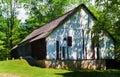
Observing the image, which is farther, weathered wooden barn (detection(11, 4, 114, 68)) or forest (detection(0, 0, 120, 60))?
forest (detection(0, 0, 120, 60))

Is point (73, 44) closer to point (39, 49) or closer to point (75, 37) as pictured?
point (75, 37)

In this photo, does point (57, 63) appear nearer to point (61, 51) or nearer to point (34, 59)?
point (61, 51)

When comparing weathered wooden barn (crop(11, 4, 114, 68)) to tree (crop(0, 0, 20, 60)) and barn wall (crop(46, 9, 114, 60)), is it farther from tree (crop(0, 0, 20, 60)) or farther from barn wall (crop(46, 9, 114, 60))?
tree (crop(0, 0, 20, 60))

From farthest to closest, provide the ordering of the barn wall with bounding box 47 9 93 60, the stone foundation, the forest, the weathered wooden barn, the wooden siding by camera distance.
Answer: the forest
the wooden siding
the barn wall with bounding box 47 9 93 60
the weathered wooden barn
the stone foundation

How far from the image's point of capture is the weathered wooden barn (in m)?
43.1

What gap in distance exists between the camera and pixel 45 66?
42.0 metres

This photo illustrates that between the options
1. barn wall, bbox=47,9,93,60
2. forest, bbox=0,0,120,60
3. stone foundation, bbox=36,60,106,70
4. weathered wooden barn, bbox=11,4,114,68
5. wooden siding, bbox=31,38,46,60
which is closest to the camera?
stone foundation, bbox=36,60,106,70

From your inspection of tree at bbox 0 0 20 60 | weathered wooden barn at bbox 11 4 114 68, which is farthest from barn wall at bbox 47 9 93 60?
tree at bbox 0 0 20 60

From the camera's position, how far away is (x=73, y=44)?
44656 mm

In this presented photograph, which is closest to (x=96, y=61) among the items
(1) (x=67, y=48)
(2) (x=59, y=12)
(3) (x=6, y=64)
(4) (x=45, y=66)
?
(1) (x=67, y=48)

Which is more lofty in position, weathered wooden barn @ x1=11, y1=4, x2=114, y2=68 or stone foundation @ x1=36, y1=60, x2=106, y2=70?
weathered wooden barn @ x1=11, y1=4, x2=114, y2=68

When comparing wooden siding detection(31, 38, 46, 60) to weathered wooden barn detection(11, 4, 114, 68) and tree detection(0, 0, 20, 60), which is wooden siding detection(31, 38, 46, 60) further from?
tree detection(0, 0, 20, 60)

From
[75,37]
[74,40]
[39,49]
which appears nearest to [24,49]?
[39,49]

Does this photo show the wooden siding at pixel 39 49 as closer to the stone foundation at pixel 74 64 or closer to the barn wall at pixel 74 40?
the stone foundation at pixel 74 64
